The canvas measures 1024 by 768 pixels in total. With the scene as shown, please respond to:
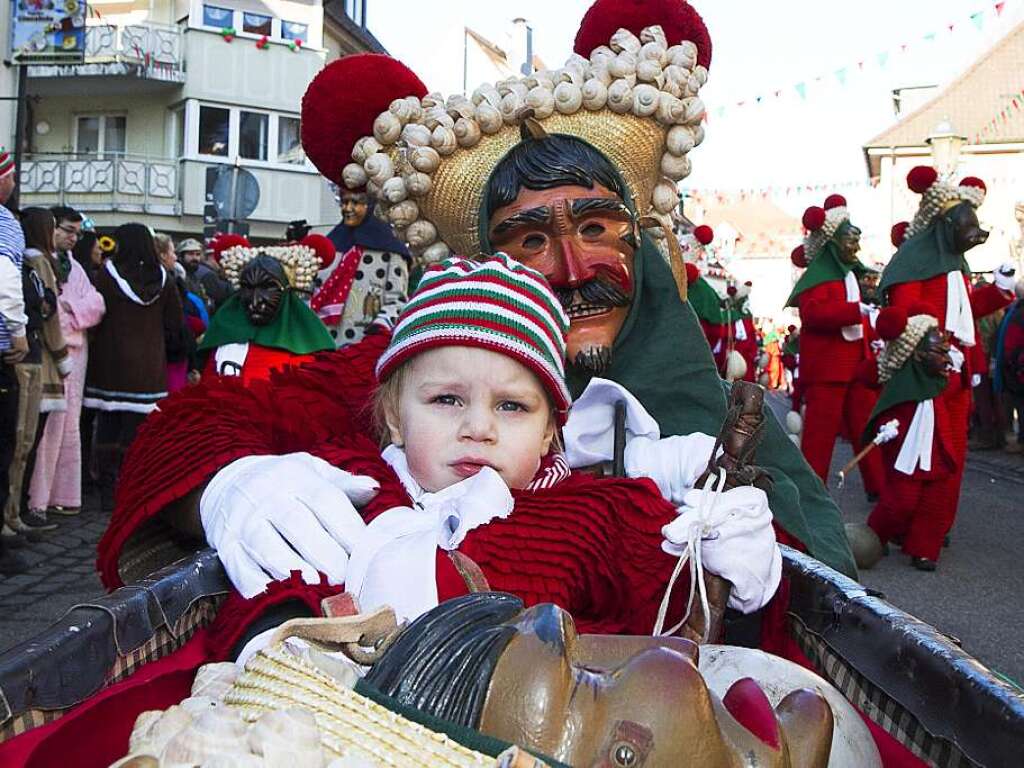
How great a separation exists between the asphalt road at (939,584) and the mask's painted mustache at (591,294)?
258cm

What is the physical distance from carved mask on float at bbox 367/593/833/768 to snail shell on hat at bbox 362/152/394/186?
82.2 inches

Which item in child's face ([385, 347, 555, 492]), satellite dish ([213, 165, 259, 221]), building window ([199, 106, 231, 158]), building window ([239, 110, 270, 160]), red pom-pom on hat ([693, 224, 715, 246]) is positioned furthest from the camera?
building window ([239, 110, 270, 160])

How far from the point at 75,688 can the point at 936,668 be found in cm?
111

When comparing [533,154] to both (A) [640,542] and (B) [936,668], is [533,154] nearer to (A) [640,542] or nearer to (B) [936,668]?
(A) [640,542]

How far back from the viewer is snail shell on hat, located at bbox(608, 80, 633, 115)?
9.57 feet

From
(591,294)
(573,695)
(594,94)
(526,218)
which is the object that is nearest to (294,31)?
(594,94)

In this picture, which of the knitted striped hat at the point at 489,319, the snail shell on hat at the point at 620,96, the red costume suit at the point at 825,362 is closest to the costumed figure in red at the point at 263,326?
the red costume suit at the point at 825,362

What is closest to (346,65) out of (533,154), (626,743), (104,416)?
(533,154)

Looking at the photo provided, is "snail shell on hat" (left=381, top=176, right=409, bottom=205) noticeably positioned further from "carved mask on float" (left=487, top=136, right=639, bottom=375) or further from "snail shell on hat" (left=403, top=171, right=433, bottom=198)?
"carved mask on float" (left=487, top=136, right=639, bottom=375)

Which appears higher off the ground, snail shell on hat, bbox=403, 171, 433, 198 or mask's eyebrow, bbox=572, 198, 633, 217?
snail shell on hat, bbox=403, 171, 433, 198

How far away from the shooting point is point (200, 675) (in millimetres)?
1239

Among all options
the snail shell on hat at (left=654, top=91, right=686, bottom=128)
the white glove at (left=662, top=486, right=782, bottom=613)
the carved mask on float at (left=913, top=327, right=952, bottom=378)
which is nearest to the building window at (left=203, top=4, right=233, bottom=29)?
the carved mask on float at (left=913, top=327, right=952, bottom=378)

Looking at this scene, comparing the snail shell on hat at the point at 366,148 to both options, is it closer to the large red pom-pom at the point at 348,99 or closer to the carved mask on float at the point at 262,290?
the large red pom-pom at the point at 348,99

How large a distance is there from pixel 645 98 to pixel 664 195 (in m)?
0.31
